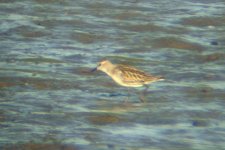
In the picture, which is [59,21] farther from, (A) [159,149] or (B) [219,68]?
(A) [159,149]

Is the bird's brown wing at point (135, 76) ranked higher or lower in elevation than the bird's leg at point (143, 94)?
A: higher

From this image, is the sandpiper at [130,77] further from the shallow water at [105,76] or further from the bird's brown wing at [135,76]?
the shallow water at [105,76]

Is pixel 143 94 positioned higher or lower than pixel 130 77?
lower

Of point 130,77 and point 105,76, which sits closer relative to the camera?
point 130,77

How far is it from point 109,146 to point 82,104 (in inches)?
96.0

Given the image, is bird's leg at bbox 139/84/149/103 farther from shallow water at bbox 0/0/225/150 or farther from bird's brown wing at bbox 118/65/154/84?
bird's brown wing at bbox 118/65/154/84

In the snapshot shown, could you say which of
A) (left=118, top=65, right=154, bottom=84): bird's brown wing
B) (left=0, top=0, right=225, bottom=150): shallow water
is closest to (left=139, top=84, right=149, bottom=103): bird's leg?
(left=0, top=0, right=225, bottom=150): shallow water

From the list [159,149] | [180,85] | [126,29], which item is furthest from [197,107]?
[126,29]

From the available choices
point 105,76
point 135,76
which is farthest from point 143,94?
point 105,76

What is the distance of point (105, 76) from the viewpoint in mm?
16562

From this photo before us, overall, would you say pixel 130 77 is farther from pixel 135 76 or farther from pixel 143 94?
pixel 143 94

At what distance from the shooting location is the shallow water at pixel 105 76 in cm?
1244

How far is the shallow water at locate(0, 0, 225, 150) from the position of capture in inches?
490

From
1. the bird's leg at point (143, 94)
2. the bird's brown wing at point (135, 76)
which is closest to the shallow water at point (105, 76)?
the bird's leg at point (143, 94)
